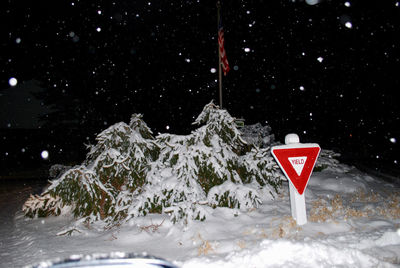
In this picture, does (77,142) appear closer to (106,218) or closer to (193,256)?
(106,218)

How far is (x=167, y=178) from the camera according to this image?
6.08 m

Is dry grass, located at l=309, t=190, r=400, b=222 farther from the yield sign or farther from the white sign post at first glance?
the yield sign

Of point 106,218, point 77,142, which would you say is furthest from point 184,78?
point 106,218

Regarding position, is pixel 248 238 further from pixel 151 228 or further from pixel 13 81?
pixel 13 81

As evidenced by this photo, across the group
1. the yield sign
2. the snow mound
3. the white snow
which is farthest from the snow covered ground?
the white snow

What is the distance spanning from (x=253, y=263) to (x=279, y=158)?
156 centimetres

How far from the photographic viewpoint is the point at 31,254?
4.85 metres

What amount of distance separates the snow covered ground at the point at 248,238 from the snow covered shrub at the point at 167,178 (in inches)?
12.0

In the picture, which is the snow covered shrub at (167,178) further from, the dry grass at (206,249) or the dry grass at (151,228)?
the dry grass at (206,249)

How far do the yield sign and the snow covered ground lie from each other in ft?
2.47

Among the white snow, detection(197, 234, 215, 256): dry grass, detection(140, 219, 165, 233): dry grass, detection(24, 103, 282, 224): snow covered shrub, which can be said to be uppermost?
the white snow

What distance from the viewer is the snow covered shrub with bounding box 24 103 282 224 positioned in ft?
19.0

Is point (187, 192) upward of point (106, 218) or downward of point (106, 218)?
upward

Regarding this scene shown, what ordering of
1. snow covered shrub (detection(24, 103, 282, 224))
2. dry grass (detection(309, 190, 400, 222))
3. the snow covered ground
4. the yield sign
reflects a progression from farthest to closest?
1. snow covered shrub (detection(24, 103, 282, 224))
2. dry grass (detection(309, 190, 400, 222))
3. the yield sign
4. the snow covered ground
